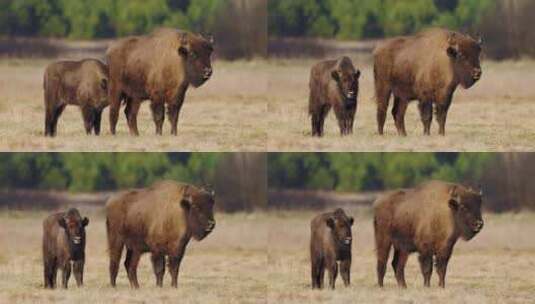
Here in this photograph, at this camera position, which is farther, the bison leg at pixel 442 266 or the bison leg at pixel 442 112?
the bison leg at pixel 442 112

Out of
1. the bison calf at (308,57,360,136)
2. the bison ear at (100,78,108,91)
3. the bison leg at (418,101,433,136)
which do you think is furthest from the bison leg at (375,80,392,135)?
the bison ear at (100,78,108,91)

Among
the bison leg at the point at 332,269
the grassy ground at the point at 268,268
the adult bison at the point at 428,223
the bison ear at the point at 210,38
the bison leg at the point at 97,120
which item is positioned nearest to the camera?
the grassy ground at the point at 268,268

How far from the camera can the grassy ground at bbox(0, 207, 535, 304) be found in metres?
38.5

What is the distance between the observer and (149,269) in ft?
137

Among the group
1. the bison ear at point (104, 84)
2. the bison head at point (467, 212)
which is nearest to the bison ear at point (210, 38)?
the bison ear at point (104, 84)

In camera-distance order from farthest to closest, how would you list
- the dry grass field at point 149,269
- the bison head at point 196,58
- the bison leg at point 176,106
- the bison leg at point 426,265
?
the bison leg at point 176,106, the bison head at point 196,58, the bison leg at point 426,265, the dry grass field at point 149,269

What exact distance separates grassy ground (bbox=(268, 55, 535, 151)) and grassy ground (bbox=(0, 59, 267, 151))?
511 mm

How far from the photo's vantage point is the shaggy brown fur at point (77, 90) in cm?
4181

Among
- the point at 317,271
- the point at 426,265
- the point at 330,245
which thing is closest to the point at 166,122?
the point at 317,271

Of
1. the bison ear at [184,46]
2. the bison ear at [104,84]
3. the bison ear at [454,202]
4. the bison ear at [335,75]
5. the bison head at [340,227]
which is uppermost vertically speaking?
the bison ear at [184,46]

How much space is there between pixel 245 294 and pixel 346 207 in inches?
121

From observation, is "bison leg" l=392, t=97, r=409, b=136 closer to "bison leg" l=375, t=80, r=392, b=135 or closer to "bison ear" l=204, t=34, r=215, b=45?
"bison leg" l=375, t=80, r=392, b=135

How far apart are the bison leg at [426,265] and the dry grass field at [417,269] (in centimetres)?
22

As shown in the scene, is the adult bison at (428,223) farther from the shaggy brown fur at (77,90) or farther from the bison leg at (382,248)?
the shaggy brown fur at (77,90)
